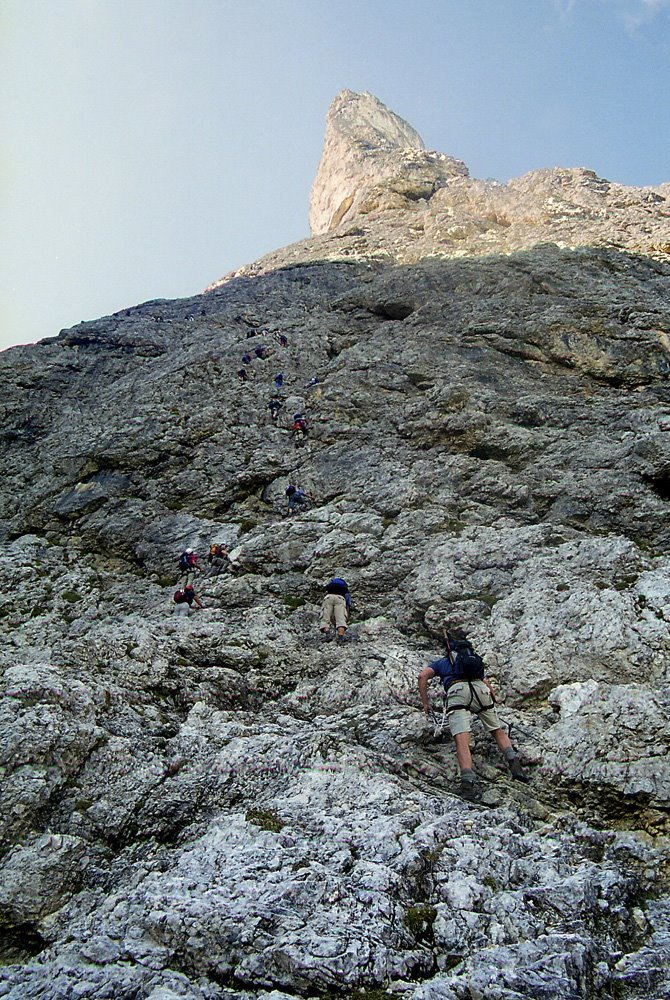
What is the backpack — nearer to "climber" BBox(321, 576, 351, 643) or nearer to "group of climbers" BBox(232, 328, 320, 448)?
"climber" BBox(321, 576, 351, 643)

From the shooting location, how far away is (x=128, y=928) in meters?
7.64

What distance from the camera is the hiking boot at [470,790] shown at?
9.76 metres

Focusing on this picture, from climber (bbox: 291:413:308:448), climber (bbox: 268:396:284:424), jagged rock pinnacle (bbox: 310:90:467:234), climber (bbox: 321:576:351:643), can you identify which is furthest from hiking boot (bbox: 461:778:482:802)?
→ jagged rock pinnacle (bbox: 310:90:467:234)

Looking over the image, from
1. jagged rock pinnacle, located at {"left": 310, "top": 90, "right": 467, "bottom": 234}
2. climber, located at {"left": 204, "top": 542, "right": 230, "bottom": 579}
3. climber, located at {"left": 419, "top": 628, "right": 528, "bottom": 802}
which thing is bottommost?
climber, located at {"left": 419, "top": 628, "right": 528, "bottom": 802}

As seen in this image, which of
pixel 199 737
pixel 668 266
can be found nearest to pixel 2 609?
pixel 199 737

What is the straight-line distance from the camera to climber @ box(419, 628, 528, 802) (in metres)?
9.97

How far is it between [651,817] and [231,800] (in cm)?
648

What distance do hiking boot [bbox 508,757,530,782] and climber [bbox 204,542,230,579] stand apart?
461 inches

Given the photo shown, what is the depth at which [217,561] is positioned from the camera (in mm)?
19969

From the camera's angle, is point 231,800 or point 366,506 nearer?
point 231,800

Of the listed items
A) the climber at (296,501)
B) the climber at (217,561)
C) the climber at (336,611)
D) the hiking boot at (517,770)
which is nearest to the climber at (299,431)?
the climber at (296,501)


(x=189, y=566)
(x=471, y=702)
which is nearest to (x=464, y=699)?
(x=471, y=702)

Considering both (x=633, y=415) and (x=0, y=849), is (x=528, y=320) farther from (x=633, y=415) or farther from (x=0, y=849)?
(x=0, y=849)

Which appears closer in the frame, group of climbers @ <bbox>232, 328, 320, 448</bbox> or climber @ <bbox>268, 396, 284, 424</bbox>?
group of climbers @ <bbox>232, 328, 320, 448</bbox>
